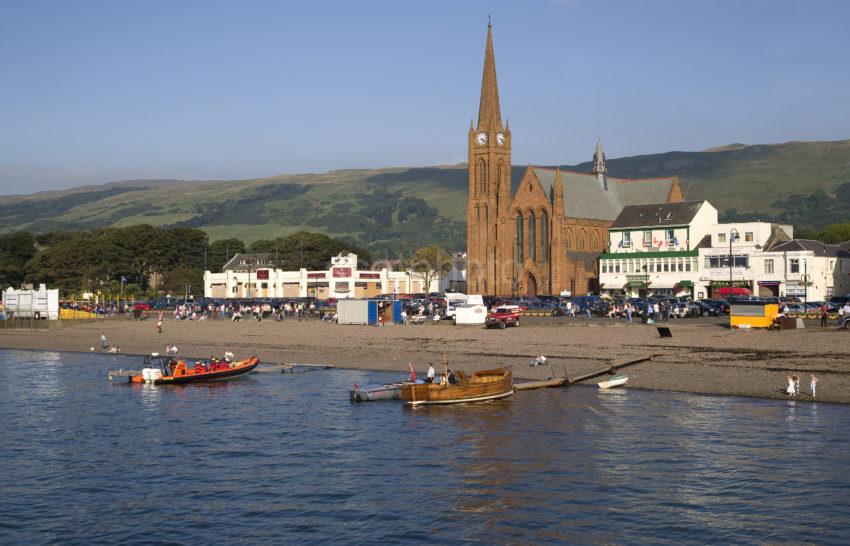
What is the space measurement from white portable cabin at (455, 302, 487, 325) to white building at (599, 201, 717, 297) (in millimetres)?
43429

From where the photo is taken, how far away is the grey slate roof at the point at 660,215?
4958 inches

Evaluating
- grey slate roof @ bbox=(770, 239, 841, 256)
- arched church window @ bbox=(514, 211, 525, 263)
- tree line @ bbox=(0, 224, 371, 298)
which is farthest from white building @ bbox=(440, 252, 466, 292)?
grey slate roof @ bbox=(770, 239, 841, 256)

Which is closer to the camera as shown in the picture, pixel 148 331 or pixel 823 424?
pixel 823 424

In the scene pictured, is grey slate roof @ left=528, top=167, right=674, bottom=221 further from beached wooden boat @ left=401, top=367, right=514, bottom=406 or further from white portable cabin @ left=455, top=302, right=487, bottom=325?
beached wooden boat @ left=401, top=367, right=514, bottom=406

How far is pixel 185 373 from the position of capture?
2323 inches

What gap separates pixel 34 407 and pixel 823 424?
127 ft

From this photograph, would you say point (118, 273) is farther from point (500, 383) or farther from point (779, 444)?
point (779, 444)

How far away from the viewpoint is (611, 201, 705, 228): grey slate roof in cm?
12594

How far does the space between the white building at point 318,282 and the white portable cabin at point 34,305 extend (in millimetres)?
47247

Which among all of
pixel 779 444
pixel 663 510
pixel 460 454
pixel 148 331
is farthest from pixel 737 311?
pixel 148 331

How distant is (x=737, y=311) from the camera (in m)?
66.0

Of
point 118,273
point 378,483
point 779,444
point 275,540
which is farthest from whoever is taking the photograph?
point 118,273

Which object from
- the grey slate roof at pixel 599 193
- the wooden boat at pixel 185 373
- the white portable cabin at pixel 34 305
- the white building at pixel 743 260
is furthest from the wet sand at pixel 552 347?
the grey slate roof at pixel 599 193

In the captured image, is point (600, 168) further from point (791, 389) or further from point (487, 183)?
point (791, 389)
